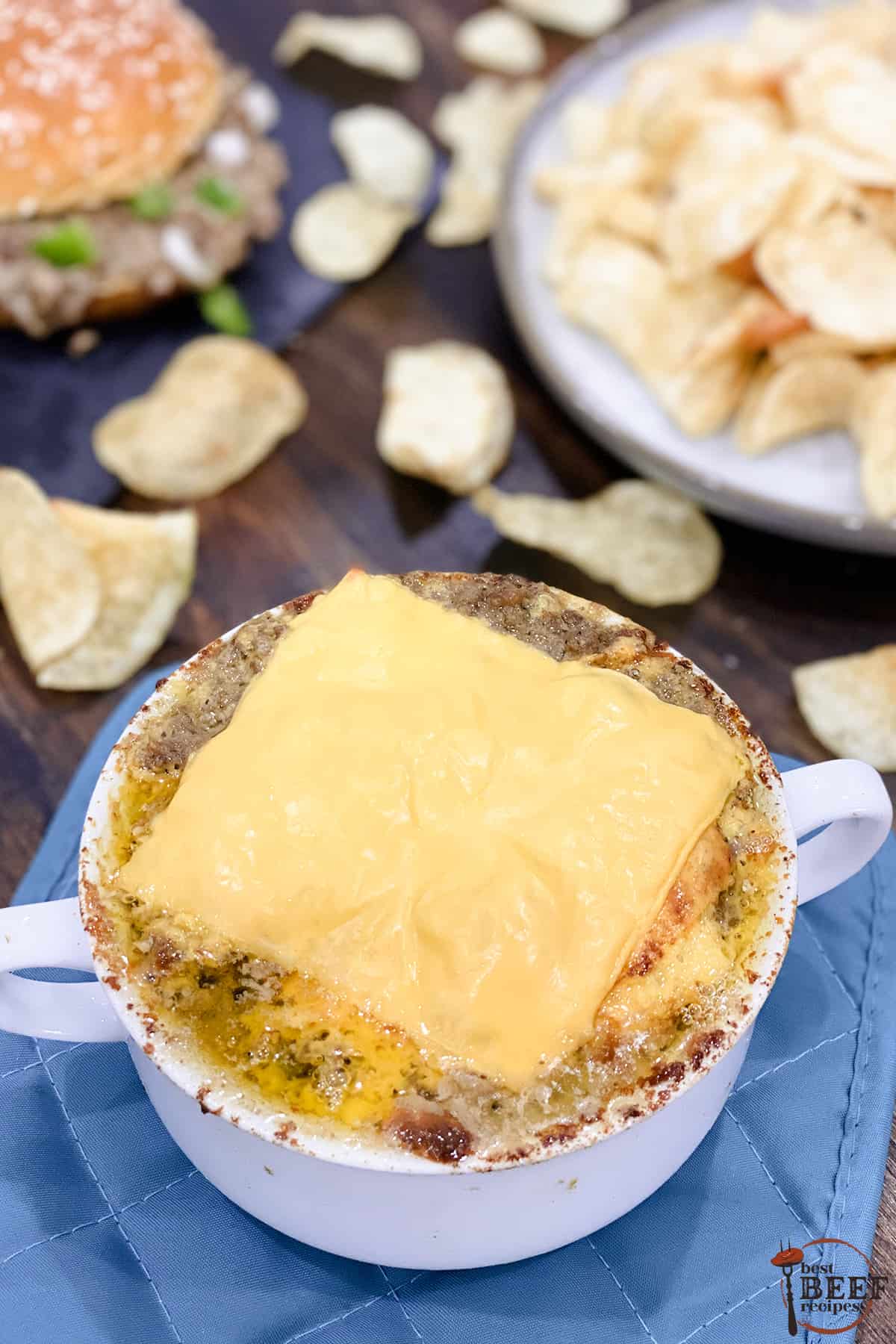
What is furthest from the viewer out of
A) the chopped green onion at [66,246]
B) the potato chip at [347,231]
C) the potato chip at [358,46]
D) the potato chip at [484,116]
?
the potato chip at [358,46]

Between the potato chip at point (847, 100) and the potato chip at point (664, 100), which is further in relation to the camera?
the potato chip at point (664, 100)

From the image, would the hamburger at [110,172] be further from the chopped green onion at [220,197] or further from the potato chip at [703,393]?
the potato chip at [703,393]

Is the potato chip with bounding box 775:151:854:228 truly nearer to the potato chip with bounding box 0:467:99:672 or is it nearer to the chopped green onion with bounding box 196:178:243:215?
the chopped green onion with bounding box 196:178:243:215

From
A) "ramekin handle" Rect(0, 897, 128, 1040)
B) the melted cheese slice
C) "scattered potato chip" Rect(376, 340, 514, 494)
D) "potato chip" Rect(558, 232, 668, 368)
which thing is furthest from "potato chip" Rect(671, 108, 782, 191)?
"ramekin handle" Rect(0, 897, 128, 1040)

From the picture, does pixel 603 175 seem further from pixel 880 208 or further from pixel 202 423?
pixel 202 423

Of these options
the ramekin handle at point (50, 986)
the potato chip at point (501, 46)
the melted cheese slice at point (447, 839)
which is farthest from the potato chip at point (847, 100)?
the ramekin handle at point (50, 986)
